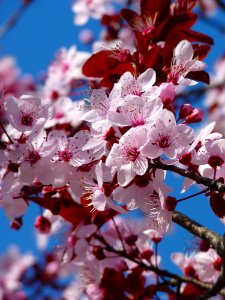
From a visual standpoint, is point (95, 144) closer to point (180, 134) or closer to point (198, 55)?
point (180, 134)

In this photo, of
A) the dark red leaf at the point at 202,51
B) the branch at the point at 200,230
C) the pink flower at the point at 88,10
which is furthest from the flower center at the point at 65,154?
the pink flower at the point at 88,10

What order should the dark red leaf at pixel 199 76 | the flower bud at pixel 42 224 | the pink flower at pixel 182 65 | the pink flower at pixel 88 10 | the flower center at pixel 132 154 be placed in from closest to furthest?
the flower center at pixel 132 154, the pink flower at pixel 182 65, the dark red leaf at pixel 199 76, the flower bud at pixel 42 224, the pink flower at pixel 88 10

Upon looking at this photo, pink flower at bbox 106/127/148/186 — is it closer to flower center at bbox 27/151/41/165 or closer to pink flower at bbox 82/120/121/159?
pink flower at bbox 82/120/121/159

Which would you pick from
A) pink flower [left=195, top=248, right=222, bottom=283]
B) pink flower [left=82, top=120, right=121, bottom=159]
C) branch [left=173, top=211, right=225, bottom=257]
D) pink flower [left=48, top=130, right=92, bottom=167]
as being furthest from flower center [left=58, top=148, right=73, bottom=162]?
pink flower [left=195, top=248, right=222, bottom=283]

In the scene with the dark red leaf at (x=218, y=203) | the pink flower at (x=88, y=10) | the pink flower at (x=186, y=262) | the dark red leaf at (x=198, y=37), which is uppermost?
the dark red leaf at (x=198, y=37)

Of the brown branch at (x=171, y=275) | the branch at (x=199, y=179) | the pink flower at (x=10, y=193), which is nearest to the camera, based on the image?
the branch at (x=199, y=179)

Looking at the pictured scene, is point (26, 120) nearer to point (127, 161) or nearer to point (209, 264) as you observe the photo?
point (127, 161)

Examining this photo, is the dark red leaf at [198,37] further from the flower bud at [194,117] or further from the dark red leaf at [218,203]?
the dark red leaf at [218,203]
